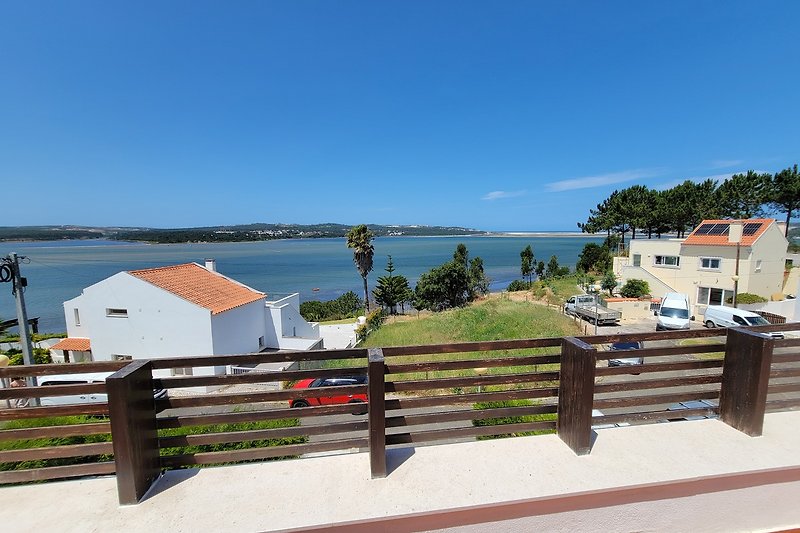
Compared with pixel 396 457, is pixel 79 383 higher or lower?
higher

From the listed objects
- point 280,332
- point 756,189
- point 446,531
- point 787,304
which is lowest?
point 280,332

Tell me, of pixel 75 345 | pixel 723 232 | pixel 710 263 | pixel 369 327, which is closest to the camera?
pixel 75 345

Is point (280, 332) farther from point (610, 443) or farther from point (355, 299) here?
point (355, 299)

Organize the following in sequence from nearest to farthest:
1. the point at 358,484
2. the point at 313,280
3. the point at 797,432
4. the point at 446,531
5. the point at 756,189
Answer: the point at 446,531, the point at 358,484, the point at 797,432, the point at 756,189, the point at 313,280

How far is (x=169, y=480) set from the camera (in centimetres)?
257

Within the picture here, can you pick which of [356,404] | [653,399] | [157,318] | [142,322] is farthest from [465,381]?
[142,322]

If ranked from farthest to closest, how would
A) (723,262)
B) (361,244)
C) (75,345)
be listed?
(361,244) < (723,262) < (75,345)

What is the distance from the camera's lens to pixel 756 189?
34281 millimetres

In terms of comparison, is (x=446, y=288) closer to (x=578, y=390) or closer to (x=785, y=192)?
(x=785, y=192)

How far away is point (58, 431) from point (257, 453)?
1305 mm

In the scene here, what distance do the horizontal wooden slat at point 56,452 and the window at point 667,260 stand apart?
30824 millimetres

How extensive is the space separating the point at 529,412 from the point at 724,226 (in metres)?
28.6

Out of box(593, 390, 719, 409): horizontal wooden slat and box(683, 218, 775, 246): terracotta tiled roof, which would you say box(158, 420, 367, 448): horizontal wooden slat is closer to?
box(593, 390, 719, 409): horizontal wooden slat

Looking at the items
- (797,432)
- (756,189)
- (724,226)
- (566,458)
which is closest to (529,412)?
(566,458)
